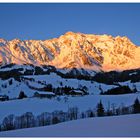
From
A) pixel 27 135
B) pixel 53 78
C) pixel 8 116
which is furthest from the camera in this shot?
pixel 53 78

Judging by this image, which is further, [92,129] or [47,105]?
[47,105]

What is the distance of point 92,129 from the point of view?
9.44m

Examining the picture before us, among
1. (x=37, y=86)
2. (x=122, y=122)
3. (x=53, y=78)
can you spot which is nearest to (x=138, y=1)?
(x=122, y=122)

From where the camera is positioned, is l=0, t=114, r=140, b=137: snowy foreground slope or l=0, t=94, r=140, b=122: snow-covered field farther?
l=0, t=94, r=140, b=122: snow-covered field

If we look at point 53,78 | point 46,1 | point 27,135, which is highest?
point 53,78

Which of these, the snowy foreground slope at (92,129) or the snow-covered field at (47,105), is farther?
the snow-covered field at (47,105)

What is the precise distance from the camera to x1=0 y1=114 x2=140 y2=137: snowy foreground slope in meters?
8.86

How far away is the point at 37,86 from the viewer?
144375 mm

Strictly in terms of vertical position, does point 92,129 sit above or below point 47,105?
below

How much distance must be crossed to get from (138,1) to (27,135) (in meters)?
4.79

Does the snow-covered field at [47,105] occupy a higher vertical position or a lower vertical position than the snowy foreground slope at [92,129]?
higher

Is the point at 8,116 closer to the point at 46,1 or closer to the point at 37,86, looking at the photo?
the point at 46,1

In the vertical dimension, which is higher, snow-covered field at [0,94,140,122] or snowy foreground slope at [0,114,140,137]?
snow-covered field at [0,94,140,122]

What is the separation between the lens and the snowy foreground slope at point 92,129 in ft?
29.1
